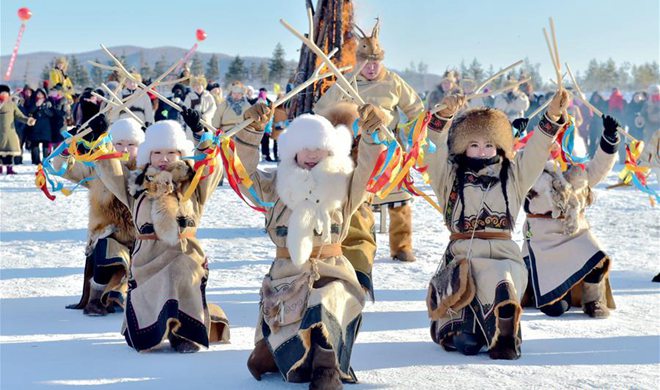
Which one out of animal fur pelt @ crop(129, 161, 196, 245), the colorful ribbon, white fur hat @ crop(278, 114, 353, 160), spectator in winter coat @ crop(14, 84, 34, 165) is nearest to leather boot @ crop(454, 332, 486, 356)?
white fur hat @ crop(278, 114, 353, 160)

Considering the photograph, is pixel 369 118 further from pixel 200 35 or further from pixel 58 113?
pixel 58 113

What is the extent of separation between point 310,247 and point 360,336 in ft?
3.82

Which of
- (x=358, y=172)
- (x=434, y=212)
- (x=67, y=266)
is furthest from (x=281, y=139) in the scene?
(x=434, y=212)

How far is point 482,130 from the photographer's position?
4656 mm

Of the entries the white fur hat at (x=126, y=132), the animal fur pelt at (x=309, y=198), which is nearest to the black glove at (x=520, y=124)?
the animal fur pelt at (x=309, y=198)

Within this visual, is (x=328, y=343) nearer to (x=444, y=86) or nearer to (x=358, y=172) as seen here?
(x=358, y=172)

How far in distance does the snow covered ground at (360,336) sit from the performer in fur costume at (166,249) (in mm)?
124

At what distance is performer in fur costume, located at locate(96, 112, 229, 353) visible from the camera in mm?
4605

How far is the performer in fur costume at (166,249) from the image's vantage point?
→ 15.1ft

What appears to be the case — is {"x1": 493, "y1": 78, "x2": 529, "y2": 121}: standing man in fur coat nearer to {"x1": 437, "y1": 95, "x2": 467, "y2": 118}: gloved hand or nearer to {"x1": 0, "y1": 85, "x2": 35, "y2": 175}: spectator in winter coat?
{"x1": 0, "y1": 85, "x2": 35, "y2": 175}: spectator in winter coat

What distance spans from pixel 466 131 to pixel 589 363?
1294 mm

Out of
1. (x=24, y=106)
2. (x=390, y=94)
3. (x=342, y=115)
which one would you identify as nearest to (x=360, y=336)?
(x=342, y=115)

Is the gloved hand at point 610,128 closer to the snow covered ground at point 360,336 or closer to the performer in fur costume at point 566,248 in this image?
the performer in fur costume at point 566,248

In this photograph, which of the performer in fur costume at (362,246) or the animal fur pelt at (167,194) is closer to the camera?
the animal fur pelt at (167,194)
